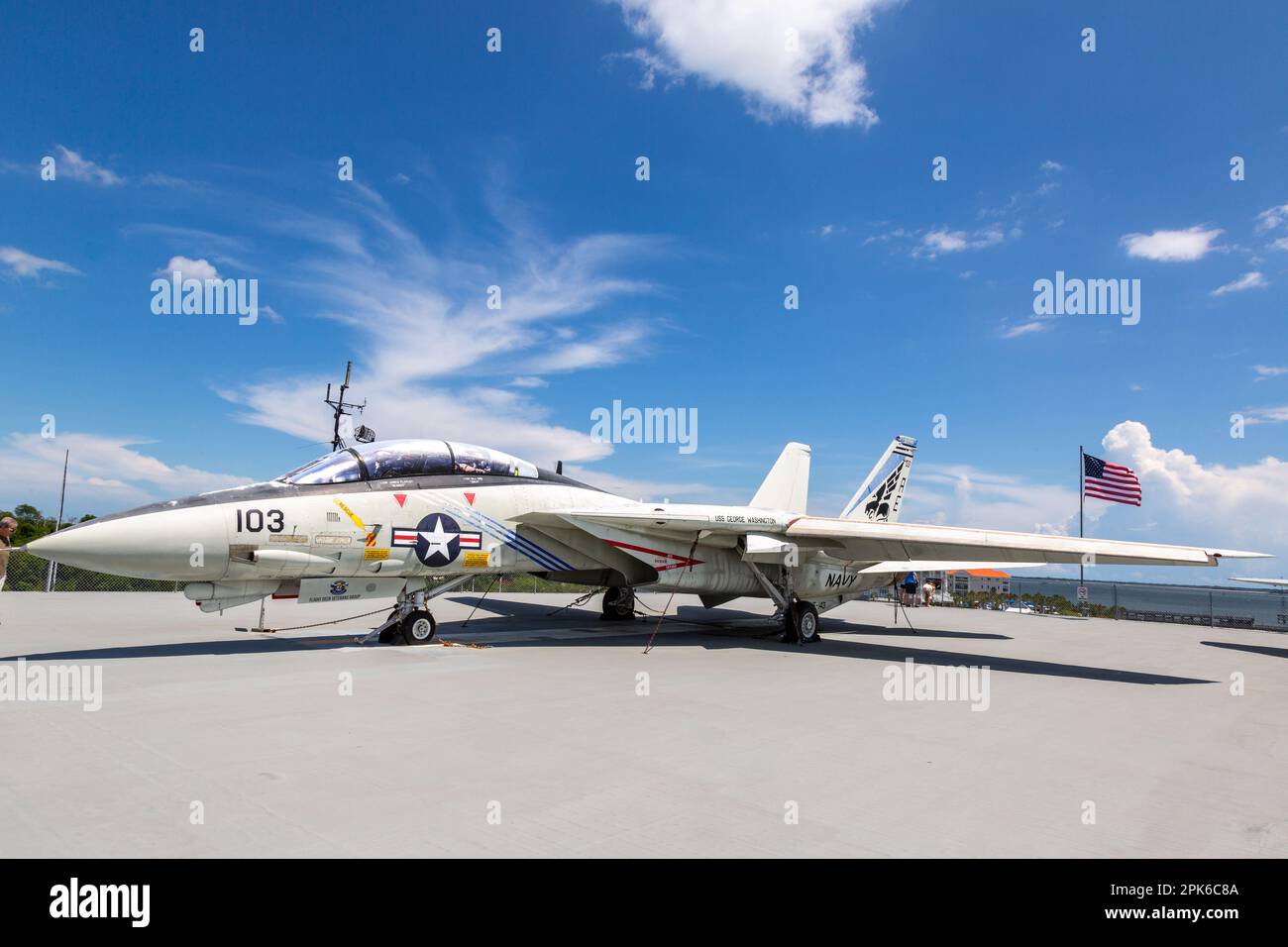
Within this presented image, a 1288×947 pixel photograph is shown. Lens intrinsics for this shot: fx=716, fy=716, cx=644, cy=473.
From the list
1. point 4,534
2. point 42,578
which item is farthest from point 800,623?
point 42,578

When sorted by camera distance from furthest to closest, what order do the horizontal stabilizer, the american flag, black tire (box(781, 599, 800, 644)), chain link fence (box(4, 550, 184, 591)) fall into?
the american flag → chain link fence (box(4, 550, 184, 591)) → black tire (box(781, 599, 800, 644)) → the horizontal stabilizer

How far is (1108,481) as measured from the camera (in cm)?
2364

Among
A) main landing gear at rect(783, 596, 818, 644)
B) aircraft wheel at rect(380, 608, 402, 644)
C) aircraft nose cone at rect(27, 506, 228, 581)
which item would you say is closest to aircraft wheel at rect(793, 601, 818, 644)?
main landing gear at rect(783, 596, 818, 644)

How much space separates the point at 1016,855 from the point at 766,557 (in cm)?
990

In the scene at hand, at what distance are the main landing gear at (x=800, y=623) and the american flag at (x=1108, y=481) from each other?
49.4 feet

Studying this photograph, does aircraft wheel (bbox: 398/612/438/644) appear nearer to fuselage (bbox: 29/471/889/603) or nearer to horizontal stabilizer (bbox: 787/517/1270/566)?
fuselage (bbox: 29/471/889/603)

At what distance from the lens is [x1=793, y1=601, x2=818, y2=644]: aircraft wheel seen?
44.8 ft

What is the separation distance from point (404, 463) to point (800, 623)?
7.80m

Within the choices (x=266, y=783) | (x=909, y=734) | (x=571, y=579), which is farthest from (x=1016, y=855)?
(x=571, y=579)

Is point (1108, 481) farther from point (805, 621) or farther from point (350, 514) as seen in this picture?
point (350, 514)

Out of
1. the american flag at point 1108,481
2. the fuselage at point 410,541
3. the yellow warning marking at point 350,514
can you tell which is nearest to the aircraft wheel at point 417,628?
the fuselage at point 410,541

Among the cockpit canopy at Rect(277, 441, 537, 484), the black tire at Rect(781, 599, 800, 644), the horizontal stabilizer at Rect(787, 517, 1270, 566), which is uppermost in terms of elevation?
the cockpit canopy at Rect(277, 441, 537, 484)

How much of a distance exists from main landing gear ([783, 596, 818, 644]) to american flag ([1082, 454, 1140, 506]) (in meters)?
15.1
